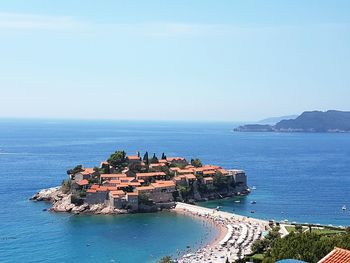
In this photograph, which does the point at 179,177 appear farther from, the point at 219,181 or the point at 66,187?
the point at 66,187

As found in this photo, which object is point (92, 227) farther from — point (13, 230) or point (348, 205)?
point (348, 205)

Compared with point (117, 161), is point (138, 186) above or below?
below

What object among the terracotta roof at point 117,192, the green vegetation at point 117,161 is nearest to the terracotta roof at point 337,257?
the terracotta roof at point 117,192

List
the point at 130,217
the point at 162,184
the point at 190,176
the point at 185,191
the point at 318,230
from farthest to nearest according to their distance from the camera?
1. the point at 190,176
2. the point at 185,191
3. the point at 162,184
4. the point at 130,217
5. the point at 318,230

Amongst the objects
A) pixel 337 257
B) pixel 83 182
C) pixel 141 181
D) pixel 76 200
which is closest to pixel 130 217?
pixel 76 200

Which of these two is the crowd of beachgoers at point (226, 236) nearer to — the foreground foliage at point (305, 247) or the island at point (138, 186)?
the island at point (138, 186)

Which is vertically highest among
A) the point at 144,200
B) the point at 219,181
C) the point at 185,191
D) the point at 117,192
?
the point at 219,181

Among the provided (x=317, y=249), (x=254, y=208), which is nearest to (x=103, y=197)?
(x=254, y=208)

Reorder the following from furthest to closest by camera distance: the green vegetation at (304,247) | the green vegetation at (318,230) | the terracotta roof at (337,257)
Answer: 1. the green vegetation at (318,230)
2. the green vegetation at (304,247)
3. the terracotta roof at (337,257)
